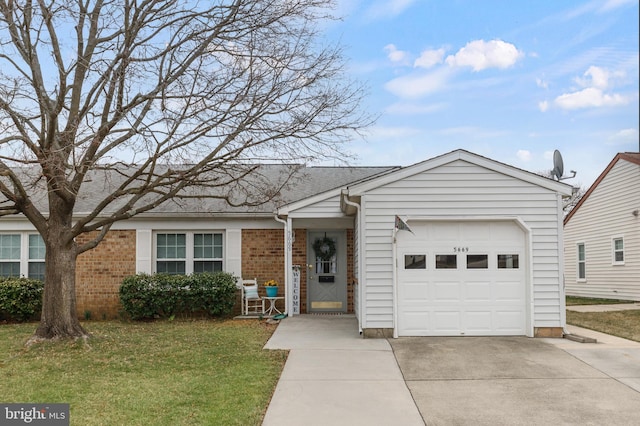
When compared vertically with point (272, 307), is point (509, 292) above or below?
above

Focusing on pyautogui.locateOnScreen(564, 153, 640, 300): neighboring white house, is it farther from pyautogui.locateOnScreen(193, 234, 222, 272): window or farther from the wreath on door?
pyautogui.locateOnScreen(193, 234, 222, 272): window

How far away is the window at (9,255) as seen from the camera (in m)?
14.5

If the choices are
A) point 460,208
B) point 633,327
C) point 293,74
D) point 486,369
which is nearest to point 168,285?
point 293,74

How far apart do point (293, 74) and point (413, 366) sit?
18.2 feet

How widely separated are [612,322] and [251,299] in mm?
8739

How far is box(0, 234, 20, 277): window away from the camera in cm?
1452

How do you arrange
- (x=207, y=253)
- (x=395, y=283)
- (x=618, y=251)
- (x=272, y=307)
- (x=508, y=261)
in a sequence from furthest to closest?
(x=618, y=251) → (x=207, y=253) → (x=272, y=307) → (x=508, y=261) → (x=395, y=283)

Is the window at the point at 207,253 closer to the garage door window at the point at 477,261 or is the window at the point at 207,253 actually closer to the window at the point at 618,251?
the garage door window at the point at 477,261

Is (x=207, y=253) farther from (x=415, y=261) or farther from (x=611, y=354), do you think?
(x=611, y=354)

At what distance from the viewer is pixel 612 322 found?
42.6 ft

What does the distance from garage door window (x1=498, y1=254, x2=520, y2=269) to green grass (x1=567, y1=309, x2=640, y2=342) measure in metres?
2.60

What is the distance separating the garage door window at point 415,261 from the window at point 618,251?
1216 centimetres

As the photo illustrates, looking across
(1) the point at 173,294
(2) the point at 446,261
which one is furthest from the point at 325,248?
(2) the point at 446,261

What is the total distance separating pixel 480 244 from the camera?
10.6 m
